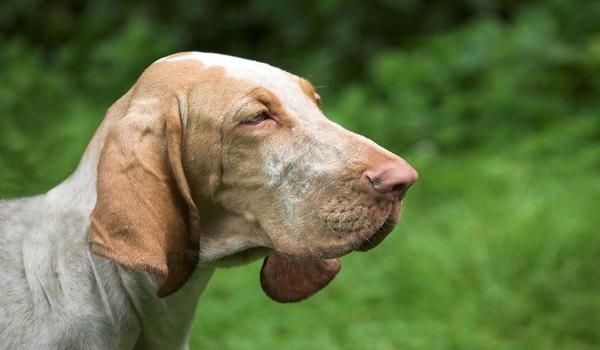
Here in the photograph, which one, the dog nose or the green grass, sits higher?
the dog nose

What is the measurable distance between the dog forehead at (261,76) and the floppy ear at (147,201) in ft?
0.58

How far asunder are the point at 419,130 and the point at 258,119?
4.45 metres

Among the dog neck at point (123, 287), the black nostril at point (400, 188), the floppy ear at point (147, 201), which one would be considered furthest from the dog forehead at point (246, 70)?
the black nostril at point (400, 188)

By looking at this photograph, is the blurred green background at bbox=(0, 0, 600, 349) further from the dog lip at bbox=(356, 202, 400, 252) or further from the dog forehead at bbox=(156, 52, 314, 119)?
the dog lip at bbox=(356, 202, 400, 252)

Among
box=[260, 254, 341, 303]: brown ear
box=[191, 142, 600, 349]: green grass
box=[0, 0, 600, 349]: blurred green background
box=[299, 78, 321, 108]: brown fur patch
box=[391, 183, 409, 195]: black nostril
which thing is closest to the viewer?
box=[391, 183, 409, 195]: black nostril

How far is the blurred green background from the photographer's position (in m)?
4.88

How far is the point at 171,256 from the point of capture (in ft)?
8.76

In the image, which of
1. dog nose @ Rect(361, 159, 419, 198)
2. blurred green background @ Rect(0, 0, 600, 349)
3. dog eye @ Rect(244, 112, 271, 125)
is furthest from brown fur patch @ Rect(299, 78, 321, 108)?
blurred green background @ Rect(0, 0, 600, 349)

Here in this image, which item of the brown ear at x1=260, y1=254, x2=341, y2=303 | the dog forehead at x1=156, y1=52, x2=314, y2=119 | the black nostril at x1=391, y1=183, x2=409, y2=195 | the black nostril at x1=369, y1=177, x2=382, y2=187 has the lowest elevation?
the brown ear at x1=260, y1=254, x2=341, y2=303

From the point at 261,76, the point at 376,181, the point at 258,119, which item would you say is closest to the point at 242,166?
the point at 258,119

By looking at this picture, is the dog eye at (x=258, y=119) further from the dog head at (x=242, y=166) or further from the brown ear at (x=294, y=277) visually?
the brown ear at (x=294, y=277)

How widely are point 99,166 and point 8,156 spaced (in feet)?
6.34

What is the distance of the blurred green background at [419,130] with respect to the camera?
488 cm

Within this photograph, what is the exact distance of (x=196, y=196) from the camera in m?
2.81
